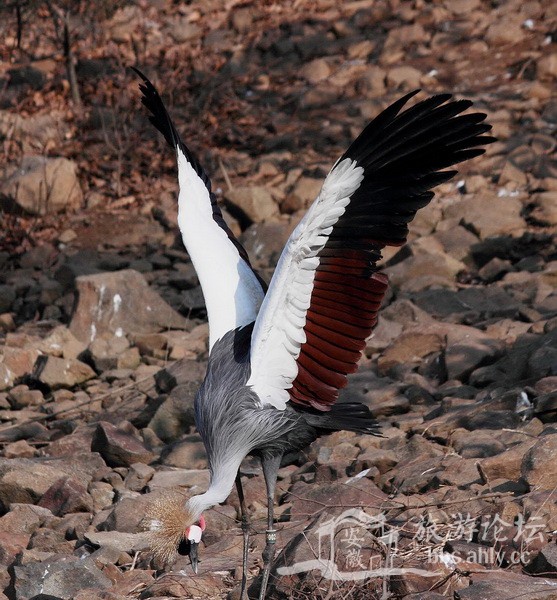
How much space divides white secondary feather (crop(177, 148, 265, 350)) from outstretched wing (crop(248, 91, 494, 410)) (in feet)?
2.07

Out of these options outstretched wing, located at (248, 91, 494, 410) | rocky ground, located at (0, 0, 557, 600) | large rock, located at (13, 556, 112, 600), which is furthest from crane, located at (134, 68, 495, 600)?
large rock, located at (13, 556, 112, 600)

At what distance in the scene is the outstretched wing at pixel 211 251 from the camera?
5.69 metres

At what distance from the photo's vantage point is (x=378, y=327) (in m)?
8.15

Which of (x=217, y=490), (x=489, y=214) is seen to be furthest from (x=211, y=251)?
(x=489, y=214)

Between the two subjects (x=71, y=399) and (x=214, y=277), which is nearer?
(x=214, y=277)

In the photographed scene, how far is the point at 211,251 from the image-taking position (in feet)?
19.4

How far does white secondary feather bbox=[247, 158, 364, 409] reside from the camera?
15.3 feet

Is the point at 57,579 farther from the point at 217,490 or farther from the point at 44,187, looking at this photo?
the point at 44,187

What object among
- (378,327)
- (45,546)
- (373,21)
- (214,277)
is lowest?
(45,546)

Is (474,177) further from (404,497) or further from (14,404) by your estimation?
(404,497)

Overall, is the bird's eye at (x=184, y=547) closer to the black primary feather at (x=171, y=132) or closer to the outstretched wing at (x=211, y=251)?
the outstretched wing at (x=211, y=251)

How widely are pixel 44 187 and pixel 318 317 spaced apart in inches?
280

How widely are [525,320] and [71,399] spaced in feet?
11.2

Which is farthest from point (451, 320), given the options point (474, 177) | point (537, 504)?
point (537, 504)
